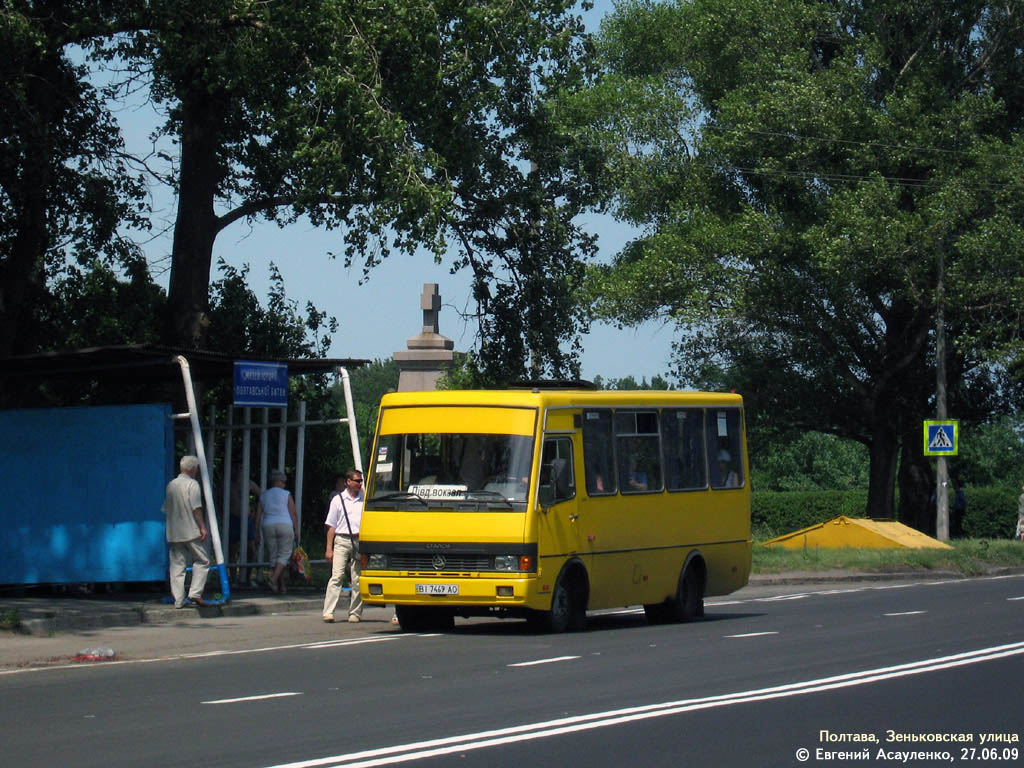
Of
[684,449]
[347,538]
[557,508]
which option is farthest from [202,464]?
[684,449]

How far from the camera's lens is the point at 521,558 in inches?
647

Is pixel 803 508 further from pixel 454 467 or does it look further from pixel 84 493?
pixel 454 467

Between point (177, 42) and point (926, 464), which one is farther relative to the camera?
point (926, 464)

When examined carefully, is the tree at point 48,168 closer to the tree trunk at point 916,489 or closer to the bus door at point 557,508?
the bus door at point 557,508

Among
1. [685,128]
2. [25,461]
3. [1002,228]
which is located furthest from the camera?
[685,128]

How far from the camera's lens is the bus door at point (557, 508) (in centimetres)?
1684

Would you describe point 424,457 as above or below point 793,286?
below

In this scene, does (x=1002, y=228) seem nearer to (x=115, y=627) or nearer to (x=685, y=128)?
(x=685, y=128)

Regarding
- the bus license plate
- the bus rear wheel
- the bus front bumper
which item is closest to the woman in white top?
the bus front bumper

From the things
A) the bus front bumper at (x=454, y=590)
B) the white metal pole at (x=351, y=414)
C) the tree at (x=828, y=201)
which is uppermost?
the tree at (x=828, y=201)

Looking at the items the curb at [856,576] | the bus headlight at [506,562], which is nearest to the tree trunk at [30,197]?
the bus headlight at [506,562]

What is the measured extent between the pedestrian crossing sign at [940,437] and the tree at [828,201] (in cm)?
433

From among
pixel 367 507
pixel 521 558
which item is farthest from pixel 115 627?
pixel 521 558

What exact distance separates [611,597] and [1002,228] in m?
24.0
